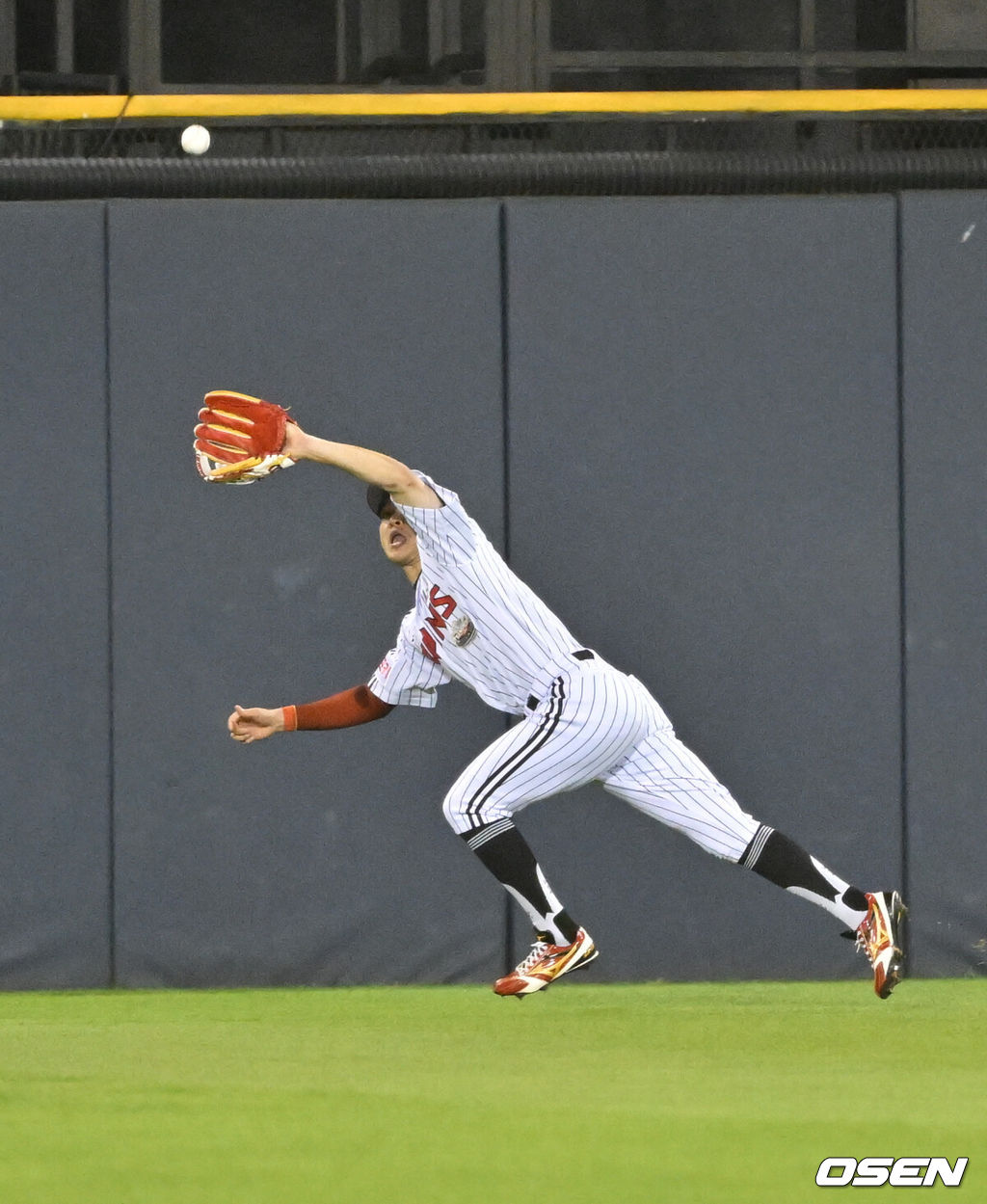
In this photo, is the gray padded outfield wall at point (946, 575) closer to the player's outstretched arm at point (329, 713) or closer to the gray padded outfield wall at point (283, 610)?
the gray padded outfield wall at point (283, 610)

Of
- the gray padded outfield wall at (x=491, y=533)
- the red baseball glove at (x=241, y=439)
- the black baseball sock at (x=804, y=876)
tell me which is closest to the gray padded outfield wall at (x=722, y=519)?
the gray padded outfield wall at (x=491, y=533)

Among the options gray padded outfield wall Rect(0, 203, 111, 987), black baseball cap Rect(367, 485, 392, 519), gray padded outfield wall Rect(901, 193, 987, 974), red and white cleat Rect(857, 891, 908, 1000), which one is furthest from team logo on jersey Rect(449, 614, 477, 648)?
gray padded outfield wall Rect(901, 193, 987, 974)

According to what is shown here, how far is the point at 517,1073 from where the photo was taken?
484 centimetres

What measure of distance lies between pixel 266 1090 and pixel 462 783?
1453 mm

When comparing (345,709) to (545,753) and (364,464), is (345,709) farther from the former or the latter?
(364,464)

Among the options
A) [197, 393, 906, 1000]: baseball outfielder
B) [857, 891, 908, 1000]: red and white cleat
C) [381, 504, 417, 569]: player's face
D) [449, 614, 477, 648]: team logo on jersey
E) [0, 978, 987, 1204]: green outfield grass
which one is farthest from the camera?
[381, 504, 417, 569]: player's face

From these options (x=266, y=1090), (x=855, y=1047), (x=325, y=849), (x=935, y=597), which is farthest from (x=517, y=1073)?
(x=935, y=597)

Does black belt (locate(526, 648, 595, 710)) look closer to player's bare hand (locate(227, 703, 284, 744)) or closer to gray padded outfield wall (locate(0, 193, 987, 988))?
player's bare hand (locate(227, 703, 284, 744))

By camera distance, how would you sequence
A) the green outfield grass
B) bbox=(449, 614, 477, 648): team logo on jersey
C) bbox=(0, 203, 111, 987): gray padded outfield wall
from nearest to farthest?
1. the green outfield grass
2. bbox=(449, 614, 477, 648): team logo on jersey
3. bbox=(0, 203, 111, 987): gray padded outfield wall

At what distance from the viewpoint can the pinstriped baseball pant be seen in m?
5.79

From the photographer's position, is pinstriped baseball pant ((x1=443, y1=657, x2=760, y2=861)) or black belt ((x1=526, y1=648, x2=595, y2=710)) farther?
black belt ((x1=526, y1=648, x2=595, y2=710))

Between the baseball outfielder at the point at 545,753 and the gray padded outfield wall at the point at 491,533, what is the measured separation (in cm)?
155

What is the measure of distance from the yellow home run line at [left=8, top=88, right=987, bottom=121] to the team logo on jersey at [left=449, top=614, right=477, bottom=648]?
2778 mm

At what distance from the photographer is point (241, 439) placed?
539cm
